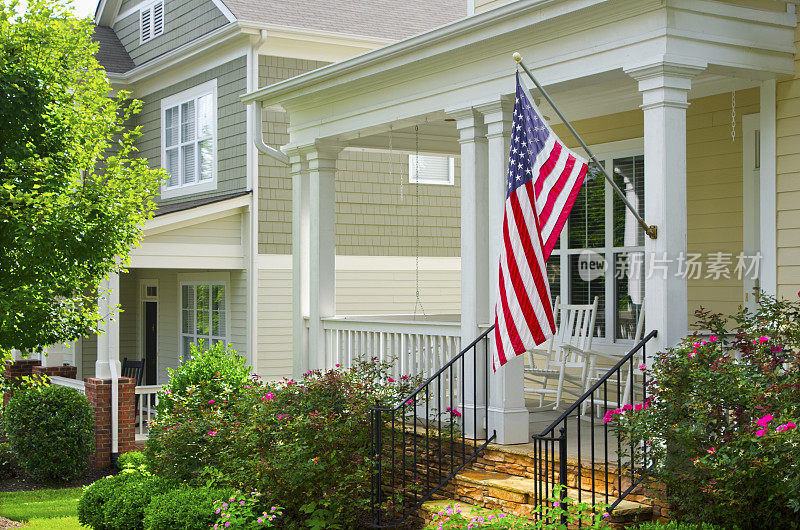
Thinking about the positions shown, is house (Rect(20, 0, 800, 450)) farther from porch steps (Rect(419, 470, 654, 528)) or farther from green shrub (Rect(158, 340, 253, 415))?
green shrub (Rect(158, 340, 253, 415))

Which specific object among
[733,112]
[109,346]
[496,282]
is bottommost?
[109,346]

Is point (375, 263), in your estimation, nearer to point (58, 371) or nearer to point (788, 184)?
point (58, 371)

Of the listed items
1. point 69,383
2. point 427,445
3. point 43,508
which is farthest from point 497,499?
point 69,383

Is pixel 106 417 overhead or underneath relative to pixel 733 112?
underneath

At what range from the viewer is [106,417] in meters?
13.0

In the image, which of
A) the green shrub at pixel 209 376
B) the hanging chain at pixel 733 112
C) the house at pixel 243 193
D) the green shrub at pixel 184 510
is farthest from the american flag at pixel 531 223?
the house at pixel 243 193

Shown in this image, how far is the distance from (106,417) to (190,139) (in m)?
5.16

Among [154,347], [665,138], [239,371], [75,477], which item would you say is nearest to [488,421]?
[665,138]

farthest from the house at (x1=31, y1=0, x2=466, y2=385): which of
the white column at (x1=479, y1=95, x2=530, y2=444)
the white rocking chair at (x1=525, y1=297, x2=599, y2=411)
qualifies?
the white column at (x1=479, y1=95, x2=530, y2=444)

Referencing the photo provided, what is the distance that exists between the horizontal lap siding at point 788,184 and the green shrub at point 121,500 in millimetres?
5388

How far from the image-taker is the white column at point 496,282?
7.68 m

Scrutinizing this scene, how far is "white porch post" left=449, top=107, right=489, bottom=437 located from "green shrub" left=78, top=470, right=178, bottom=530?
279 cm

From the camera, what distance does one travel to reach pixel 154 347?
721 inches

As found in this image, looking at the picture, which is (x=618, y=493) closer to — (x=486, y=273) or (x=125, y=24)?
(x=486, y=273)
